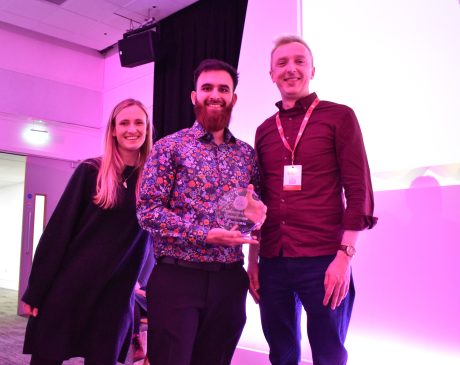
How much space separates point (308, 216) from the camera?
1651 millimetres

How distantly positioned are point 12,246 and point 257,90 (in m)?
9.14

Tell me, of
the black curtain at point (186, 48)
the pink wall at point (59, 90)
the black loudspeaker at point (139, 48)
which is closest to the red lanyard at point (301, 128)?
the black curtain at point (186, 48)

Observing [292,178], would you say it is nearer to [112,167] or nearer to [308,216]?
[308,216]

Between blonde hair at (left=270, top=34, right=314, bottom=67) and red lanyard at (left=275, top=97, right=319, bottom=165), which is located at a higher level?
blonde hair at (left=270, top=34, right=314, bottom=67)

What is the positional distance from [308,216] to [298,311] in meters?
0.39

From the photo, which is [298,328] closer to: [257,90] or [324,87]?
[324,87]

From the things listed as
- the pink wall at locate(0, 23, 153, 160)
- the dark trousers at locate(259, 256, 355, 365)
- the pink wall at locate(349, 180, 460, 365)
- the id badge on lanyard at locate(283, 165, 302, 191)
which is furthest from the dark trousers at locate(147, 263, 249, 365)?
the pink wall at locate(0, 23, 153, 160)

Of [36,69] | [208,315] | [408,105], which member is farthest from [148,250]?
[36,69]

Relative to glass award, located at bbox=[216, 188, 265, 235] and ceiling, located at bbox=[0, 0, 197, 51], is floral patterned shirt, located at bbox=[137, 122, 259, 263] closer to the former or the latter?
glass award, located at bbox=[216, 188, 265, 235]

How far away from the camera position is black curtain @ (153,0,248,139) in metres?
4.82

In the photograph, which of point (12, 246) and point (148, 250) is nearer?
point (148, 250)

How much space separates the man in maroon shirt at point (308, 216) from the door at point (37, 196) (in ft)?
17.8

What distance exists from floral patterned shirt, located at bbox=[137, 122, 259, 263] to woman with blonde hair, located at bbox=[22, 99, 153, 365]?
1.17ft

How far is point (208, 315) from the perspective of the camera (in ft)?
5.00
